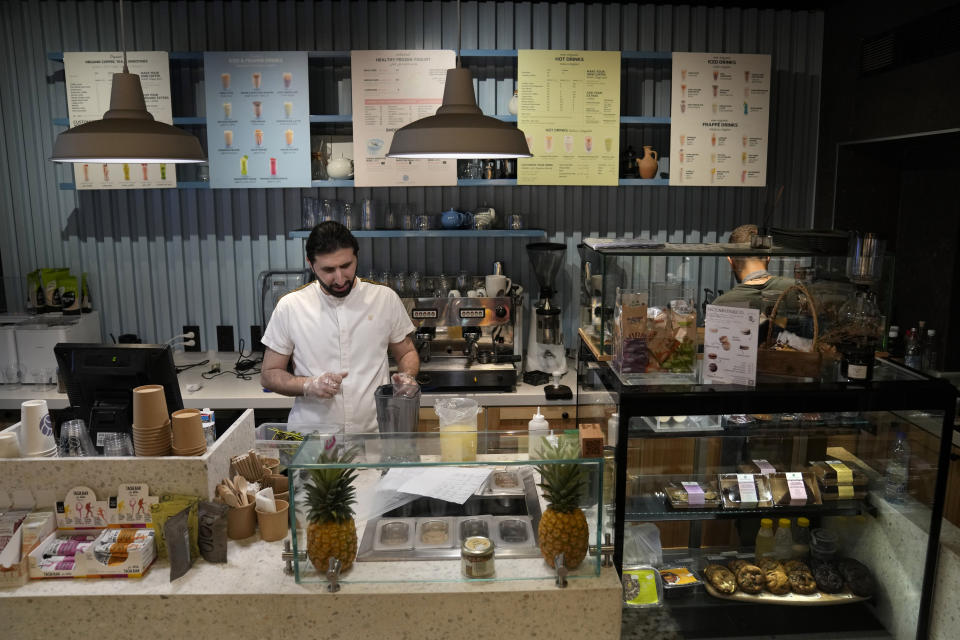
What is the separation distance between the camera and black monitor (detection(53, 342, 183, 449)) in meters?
2.25

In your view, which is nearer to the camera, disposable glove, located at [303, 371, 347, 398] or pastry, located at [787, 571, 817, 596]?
pastry, located at [787, 571, 817, 596]

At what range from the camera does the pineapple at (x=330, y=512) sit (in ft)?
5.94

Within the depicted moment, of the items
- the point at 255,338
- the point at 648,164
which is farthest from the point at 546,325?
the point at 255,338

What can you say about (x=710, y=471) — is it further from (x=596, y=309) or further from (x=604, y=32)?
(x=604, y=32)

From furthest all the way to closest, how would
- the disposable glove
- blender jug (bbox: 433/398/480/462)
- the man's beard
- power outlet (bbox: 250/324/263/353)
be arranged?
power outlet (bbox: 250/324/263/353) → the man's beard → the disposable glove → blender jug (bbox: 433/398/480/462)

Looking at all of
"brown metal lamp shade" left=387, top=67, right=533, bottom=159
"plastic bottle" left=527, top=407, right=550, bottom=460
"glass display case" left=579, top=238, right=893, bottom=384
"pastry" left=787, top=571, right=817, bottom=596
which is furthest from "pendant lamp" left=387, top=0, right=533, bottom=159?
"pastry" left=787, top=571, right=817, bottom=596

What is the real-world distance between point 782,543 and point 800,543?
57 mm

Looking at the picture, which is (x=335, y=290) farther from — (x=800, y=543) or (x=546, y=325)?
Result: (x=800, y=543)

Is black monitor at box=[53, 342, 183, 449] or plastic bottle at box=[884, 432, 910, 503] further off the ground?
black monitor at box=[53, 342, 183, 449]

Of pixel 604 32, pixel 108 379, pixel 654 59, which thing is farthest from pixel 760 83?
pixel 108 379

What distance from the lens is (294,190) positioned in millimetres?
4430

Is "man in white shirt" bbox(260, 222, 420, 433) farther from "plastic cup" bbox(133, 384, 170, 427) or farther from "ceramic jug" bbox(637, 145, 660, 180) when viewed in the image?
"ceramic jug" bbox(637, 145, 660, 180)

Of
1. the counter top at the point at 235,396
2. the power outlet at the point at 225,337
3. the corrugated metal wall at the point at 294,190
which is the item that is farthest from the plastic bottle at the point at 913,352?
the power outlet at the point at 225,337

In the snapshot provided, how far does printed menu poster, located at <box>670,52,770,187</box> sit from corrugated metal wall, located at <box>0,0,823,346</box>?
31cm
